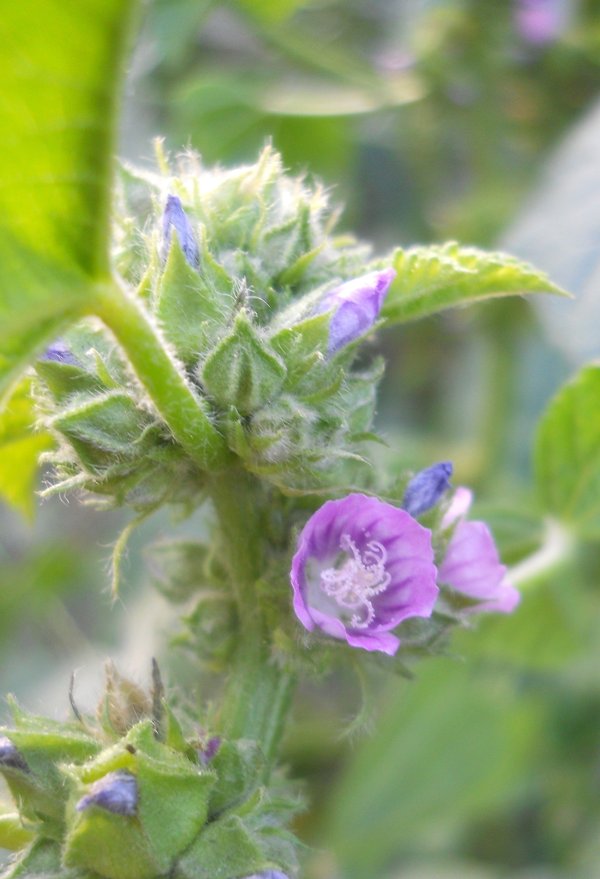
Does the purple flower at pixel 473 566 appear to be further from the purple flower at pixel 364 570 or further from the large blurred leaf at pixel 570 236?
the large blurred leaf at pixel 570 236

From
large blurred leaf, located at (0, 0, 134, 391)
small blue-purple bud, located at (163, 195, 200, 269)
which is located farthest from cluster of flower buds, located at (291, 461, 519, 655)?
large blurred leaf, located at (0, 0, 134, 391)

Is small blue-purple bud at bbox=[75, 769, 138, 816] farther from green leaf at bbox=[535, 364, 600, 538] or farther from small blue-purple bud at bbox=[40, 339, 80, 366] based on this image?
green leaf at bbox=[535, 364, 600, 538]

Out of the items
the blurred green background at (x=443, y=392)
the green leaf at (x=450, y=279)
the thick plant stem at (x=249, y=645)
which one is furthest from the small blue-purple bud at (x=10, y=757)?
the blurred green background at (x=443, y=392)

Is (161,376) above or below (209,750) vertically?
above

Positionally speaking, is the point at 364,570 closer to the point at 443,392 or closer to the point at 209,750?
the point at 209,750

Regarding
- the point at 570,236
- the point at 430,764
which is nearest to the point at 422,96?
the point at 570,236

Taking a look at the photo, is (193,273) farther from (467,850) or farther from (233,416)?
(467,850)

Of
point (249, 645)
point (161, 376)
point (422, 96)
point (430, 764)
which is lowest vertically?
point (430, 764)
